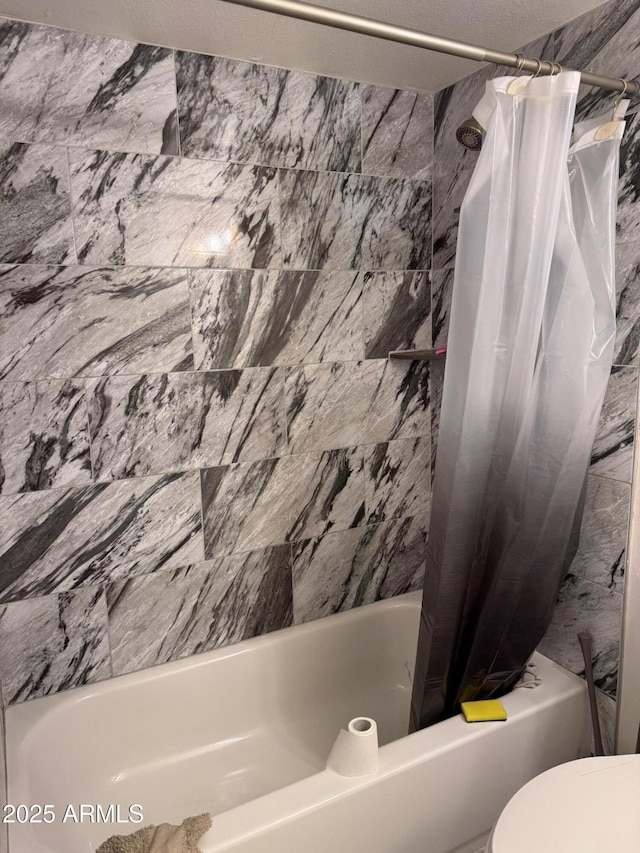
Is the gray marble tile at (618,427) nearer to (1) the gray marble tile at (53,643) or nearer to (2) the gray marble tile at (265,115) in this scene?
(2) the gray marble tile at (265,115)

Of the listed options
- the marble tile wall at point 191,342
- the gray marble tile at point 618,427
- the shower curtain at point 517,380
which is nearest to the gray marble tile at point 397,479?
the marble tile wall at point 191,342

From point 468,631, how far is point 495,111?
1.31 metres

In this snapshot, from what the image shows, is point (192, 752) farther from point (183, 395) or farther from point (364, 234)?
point (364, 234)

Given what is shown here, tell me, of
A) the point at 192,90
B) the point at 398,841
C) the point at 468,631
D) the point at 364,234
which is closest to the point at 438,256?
the point at 364,234

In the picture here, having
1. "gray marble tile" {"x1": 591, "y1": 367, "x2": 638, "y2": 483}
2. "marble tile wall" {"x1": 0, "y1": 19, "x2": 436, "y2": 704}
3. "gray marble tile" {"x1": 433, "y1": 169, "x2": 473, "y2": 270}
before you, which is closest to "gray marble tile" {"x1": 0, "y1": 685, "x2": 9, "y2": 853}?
"marble tile wall" {"x1": 0, "y1": 19, "x2": 436, "y2": 704}

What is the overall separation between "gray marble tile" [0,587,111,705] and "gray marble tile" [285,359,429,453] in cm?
80

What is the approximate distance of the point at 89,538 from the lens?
176 centimetres

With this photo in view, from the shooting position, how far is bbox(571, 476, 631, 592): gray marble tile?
1625mm

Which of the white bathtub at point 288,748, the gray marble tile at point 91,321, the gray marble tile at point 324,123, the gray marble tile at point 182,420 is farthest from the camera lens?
the gray marble tile at point 324,123

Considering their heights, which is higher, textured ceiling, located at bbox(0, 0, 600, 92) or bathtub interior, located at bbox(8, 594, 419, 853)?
textured ceiling, located at bbox(0, 0, 600, 92)

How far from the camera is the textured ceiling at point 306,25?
4.91 ft

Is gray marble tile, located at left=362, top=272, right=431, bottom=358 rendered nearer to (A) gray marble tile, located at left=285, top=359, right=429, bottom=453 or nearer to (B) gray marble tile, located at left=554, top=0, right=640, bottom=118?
(A) gray marble tile, located at left=285, top=359, right=429, bottom=453

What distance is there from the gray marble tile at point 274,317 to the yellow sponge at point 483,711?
1.14 m

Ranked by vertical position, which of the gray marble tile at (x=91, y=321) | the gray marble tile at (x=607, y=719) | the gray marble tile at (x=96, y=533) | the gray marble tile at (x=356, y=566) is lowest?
the gray marble tile at (x=607, y=719)
